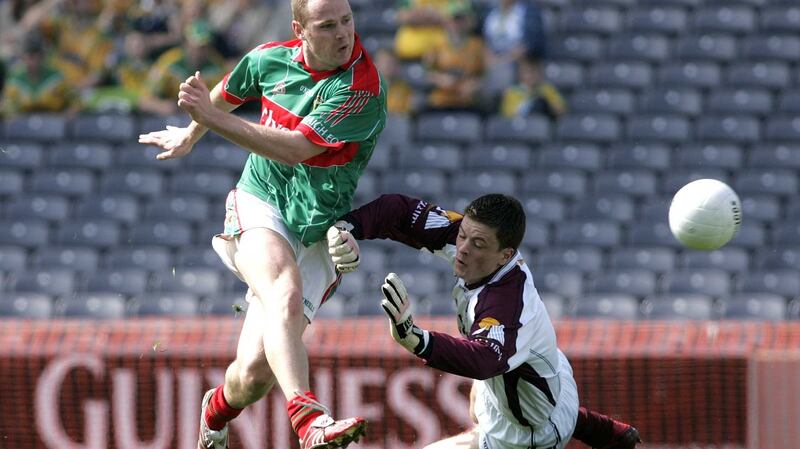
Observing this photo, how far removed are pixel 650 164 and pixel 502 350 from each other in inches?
280

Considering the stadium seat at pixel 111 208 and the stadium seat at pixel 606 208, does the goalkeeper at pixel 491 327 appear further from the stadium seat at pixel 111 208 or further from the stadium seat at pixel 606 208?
the stadium seat at pixel 111 208

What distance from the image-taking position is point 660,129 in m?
13.2

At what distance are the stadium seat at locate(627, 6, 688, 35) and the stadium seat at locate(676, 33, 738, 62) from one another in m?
0.25

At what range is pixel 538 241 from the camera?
40.7ft

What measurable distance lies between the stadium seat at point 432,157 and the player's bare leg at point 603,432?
247 inches

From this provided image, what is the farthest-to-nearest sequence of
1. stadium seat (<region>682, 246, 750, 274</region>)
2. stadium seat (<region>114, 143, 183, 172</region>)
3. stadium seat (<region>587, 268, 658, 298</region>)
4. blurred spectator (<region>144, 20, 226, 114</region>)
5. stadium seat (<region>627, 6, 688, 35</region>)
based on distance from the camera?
stadium seat (<region>627, 6, 688, 35</region>), stadium seat (<region>114, 143, 183, 172</region>), blurred spectator (<region>144, 20, 226, 114</region>), stadium seat (<region>682, 246, 750, 274</region>), stadium seat (<region>587, 268, 658, 298</region>)

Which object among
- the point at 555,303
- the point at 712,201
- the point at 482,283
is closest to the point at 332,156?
the point at 482,283

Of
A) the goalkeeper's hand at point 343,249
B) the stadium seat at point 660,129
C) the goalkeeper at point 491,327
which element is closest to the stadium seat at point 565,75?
the stadium seat at point 660,129

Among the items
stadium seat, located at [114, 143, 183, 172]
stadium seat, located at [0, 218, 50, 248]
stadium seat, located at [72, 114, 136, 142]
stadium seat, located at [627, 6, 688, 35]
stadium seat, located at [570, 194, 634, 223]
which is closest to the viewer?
stadium seat, located at [570, 194, 634, 223]

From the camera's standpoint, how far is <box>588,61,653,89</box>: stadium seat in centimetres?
1370

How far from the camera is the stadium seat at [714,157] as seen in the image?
12859 mm

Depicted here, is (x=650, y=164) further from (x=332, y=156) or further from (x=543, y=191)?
(x=332, y=156)

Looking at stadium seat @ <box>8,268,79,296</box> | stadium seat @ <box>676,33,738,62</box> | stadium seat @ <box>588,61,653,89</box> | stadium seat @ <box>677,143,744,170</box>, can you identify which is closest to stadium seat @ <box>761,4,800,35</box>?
stadium seat @ <box>676,33,738,62</box>

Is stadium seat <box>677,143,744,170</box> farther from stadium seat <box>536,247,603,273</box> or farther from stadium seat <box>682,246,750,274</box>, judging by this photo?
stadium seat <box>536,247,603,273</box>
